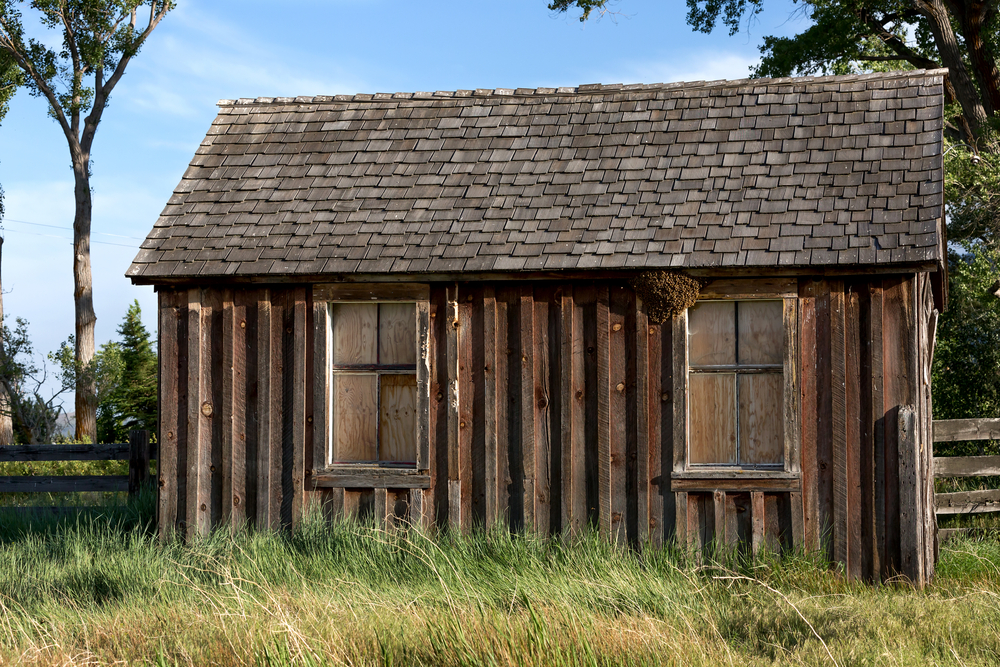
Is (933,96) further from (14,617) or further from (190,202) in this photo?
(14,617)

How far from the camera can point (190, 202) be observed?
9.56 m

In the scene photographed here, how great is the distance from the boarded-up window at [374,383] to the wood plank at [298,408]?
24cm

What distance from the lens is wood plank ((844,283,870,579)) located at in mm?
7910

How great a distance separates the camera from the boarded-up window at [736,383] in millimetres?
8164

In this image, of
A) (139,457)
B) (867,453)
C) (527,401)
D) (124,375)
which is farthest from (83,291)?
(867,453)

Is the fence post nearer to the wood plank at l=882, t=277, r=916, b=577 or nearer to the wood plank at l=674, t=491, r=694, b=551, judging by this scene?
the wood plank at l=674, t=491, r=694, b=551

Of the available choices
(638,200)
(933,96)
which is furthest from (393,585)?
(933,96)

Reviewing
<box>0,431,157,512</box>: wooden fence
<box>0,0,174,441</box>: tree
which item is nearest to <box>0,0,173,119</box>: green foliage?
<box>0,0,174,441</box>: tree

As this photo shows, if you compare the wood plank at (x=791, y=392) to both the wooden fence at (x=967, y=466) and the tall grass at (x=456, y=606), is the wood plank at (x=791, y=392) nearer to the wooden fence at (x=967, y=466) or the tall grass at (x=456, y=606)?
the tall grass at (x=456, y=606)

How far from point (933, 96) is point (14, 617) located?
28.8 feet

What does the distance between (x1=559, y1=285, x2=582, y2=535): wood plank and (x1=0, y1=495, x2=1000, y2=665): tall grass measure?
1.24ft

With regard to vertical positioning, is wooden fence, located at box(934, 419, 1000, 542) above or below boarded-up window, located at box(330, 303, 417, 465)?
below

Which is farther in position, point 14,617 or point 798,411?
point 798,411

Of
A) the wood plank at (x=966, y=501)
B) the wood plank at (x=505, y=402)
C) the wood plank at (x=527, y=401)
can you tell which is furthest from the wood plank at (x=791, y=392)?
the wood plank at (x=966, y=501)
